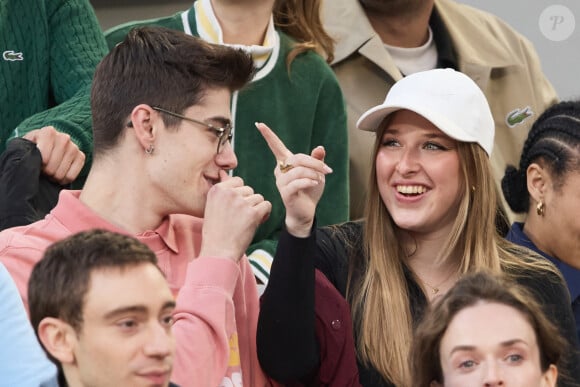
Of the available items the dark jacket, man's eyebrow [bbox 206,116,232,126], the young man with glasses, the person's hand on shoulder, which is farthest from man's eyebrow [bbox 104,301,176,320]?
the person's hand on shoulder

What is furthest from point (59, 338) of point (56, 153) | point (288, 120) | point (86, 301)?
point (288, 120)

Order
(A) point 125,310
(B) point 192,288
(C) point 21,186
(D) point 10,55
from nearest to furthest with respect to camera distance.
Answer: (A) point 125,310 < (B) point 192,288 < (C) point 21,186 < (D) point 10,55

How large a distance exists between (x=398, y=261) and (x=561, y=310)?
17.5 inches

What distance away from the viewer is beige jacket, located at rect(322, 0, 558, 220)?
4.68m

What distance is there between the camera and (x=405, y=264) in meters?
3.74

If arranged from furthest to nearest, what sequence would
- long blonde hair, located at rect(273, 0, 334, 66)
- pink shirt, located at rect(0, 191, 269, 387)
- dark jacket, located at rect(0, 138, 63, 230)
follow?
long blonde hair, located at rect(273, 0, 334, 66) → dark jacket, located at rect(0, 138, 63, 230) → pink shirt, located at rect(0, 191, 269, 387)

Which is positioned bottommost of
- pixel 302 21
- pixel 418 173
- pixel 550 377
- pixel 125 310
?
pixel 550 377

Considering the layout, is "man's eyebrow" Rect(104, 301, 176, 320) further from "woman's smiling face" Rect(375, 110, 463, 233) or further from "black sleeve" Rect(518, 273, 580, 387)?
"black sleeve" Rect(518, 273, 580, 387)

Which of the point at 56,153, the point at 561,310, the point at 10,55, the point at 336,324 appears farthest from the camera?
the point at 10,55

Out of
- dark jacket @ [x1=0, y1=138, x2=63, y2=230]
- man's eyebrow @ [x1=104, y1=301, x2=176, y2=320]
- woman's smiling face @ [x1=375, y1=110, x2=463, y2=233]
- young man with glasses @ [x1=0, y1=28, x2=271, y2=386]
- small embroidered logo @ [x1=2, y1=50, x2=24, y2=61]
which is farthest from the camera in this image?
small embroidered logo @ [x1=2, y1=50, x2=24, y2=61]

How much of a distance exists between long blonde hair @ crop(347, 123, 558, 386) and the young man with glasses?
322mm

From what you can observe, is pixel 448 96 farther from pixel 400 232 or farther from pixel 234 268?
pixel 234 268

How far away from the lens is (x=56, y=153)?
3.63 m

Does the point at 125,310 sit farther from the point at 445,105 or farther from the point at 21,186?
the point at 445,105
